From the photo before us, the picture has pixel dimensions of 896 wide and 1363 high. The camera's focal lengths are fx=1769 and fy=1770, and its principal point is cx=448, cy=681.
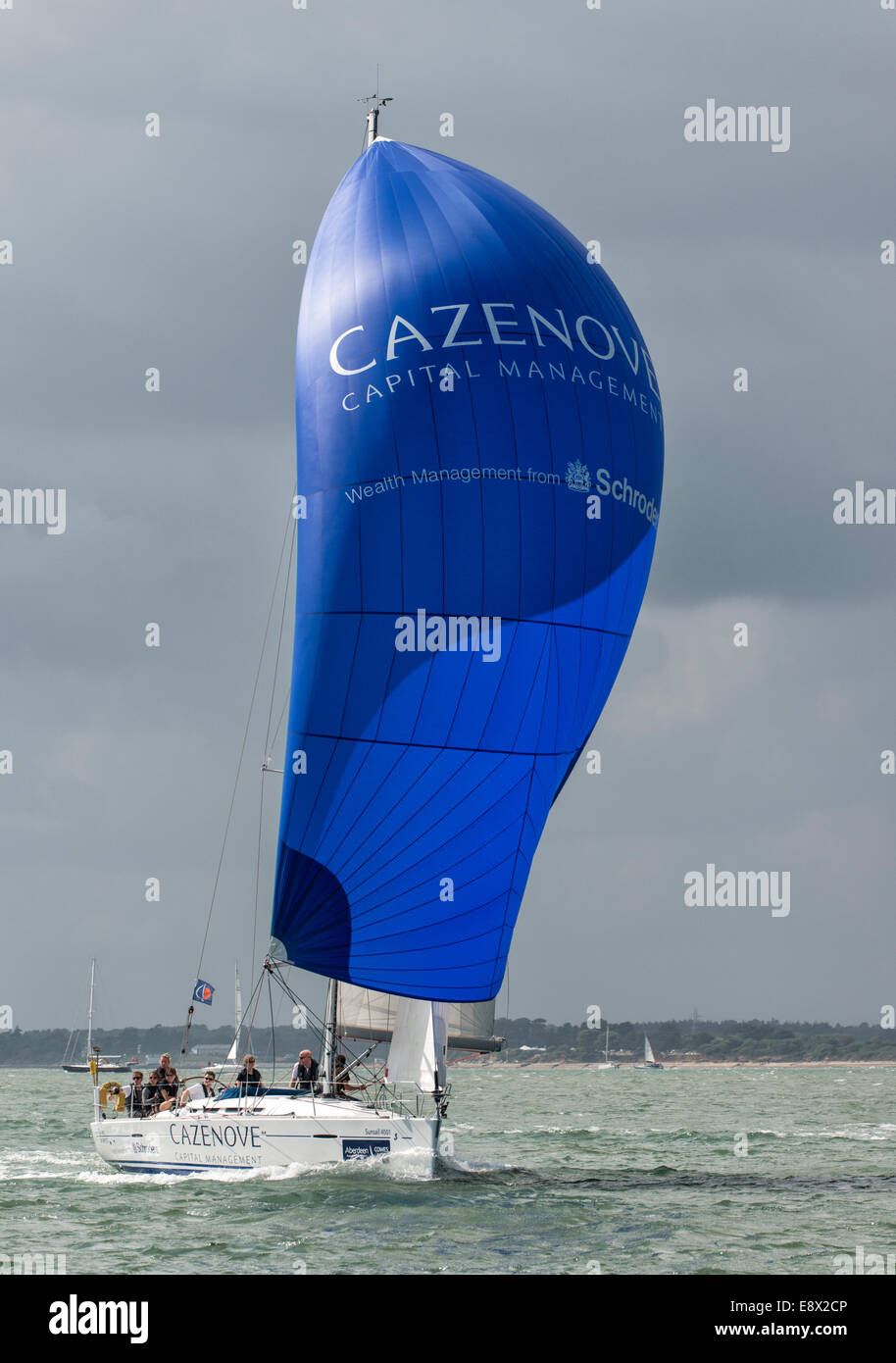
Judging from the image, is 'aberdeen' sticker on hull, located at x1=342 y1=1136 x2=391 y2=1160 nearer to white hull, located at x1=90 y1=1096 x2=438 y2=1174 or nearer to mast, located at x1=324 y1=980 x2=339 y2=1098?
white hull, located at x1=90 y1=1096 x2=438 y2=1174

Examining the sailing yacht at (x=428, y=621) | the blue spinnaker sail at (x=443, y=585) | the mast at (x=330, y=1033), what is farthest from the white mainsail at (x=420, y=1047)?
the blue spinnaker sail at (x=443, y=585)

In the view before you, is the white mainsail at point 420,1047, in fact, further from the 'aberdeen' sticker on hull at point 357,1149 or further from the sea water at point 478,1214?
the 'aberdeen' sticker on hull at point 357,1149

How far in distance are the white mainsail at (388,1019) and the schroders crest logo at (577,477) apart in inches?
259

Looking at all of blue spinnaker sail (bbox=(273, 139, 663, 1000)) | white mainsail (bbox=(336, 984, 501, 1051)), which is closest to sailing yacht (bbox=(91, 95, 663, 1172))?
blue spinnaker sail (bbox=(273, 139, 663, 1000))

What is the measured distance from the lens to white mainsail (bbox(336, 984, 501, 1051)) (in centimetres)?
2234

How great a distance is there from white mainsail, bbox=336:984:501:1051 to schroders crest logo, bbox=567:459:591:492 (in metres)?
6.58

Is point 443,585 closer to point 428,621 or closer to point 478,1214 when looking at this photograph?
point 428,621

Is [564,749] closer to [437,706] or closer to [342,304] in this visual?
[437,706]

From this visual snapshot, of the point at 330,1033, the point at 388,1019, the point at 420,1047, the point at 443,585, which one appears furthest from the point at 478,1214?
the point at 443,585

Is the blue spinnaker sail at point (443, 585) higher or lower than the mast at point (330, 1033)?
higher

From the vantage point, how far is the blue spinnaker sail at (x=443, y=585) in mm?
19984

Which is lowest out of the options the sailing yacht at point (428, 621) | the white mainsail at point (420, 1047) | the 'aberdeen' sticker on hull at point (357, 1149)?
the 'aberdeen' sticker on hull at point (357, 1149)

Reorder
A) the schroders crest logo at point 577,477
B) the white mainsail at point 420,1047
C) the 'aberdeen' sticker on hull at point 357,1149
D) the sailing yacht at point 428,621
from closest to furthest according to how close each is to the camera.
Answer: the 'aberdeen' sticker on hull at point 357,1149 < the sailing yacht at point 428,621 < the schroders crest logo at point 577,477 < the white mainsail at point 420,1047

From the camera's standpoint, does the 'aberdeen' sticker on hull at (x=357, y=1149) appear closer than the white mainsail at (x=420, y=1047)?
Yes
